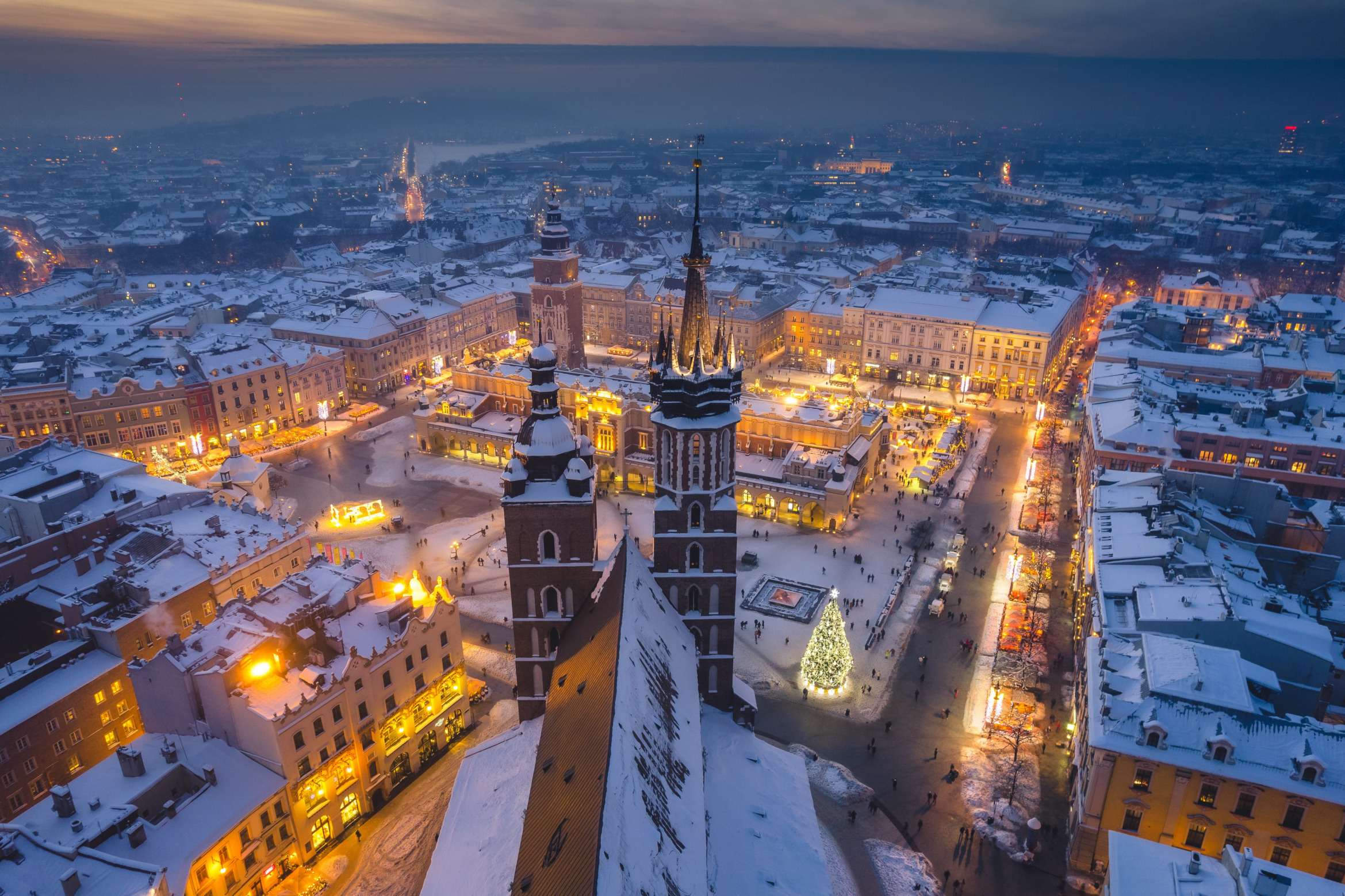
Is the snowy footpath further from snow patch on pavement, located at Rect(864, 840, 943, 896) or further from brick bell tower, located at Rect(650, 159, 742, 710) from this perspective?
brick bell tower, located at Rect(650, 159, 742, 710)

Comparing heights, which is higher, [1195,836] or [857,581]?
[1195,836]

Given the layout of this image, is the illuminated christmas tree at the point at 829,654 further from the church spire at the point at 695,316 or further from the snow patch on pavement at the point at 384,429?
the snow patch on pavement at the point at 384,429

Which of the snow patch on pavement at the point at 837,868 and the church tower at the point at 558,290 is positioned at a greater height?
the church tower at the point at 558,290

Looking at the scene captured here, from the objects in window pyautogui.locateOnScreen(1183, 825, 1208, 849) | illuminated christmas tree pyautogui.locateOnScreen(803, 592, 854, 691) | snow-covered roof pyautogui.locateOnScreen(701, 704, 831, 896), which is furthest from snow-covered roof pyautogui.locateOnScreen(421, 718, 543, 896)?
window pyautogui.locateOnScreen(1183, 825, 1208, 849)

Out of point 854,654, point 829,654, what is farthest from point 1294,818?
point 854,654

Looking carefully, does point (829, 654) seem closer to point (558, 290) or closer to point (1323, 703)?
point (1323, 703)

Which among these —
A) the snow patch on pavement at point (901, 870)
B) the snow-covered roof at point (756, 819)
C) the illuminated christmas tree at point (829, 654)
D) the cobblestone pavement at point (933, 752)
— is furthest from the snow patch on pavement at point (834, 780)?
the snow-covered roof at point (756, 819)

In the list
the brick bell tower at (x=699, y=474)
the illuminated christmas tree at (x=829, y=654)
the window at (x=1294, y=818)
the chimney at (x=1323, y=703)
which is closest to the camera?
the window at (x=1294, y=818)
